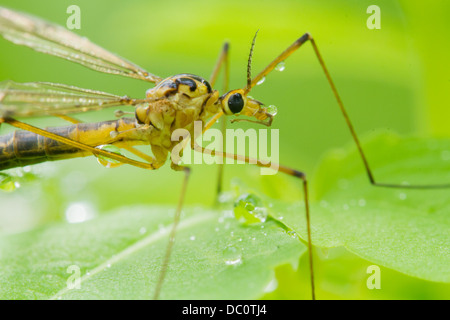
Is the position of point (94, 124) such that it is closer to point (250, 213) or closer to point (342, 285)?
point (250, 213)

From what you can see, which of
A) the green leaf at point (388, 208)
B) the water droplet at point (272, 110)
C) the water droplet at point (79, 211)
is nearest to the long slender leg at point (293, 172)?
the green leaf at point (388, 208)

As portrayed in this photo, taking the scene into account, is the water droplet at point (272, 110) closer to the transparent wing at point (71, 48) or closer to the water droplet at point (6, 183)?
the transparent wing at point (71, 48)

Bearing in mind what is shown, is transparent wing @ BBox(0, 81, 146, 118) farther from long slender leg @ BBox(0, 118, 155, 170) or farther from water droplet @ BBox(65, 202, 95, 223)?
water droplet @ BBox(65, 202, 95, 223)

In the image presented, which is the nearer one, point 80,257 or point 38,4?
point 80,257

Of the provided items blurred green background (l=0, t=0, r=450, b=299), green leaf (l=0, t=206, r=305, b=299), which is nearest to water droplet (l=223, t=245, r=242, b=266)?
green leaf (l=0, t=206, r=305, b=299)

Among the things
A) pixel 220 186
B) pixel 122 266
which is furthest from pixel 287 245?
pixel 220 186
